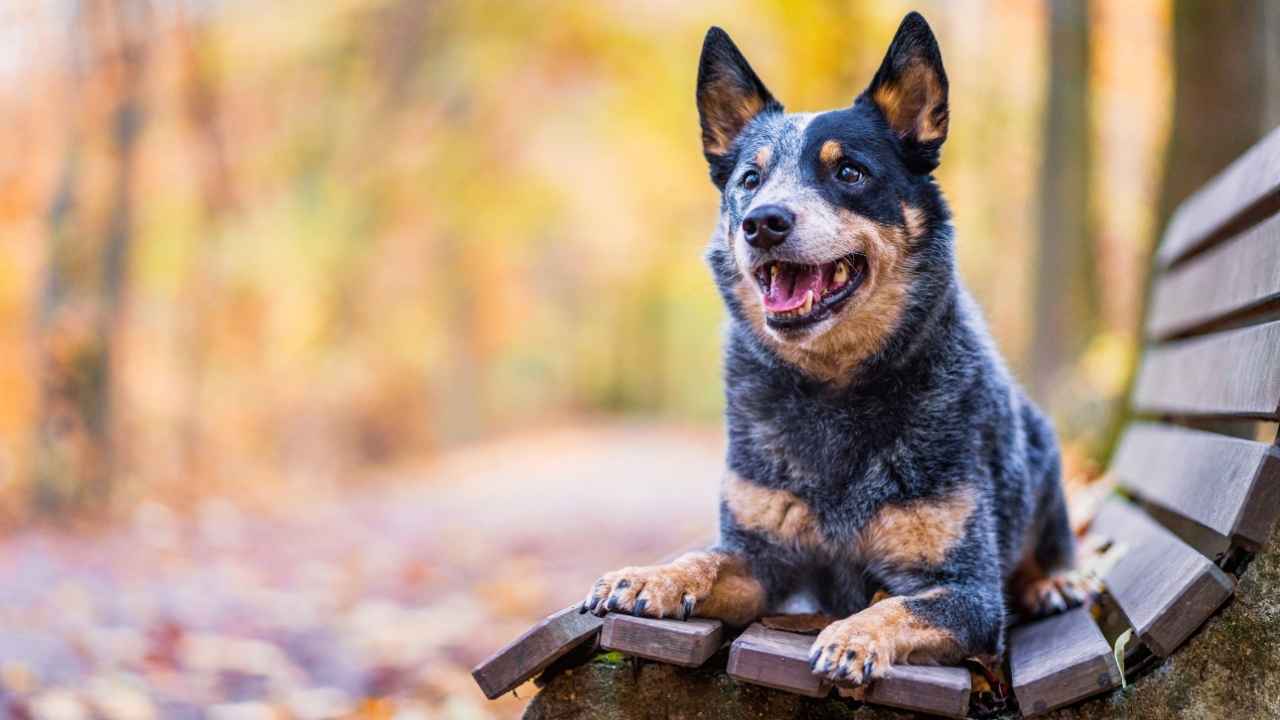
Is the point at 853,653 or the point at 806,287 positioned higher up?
the point at 806,287

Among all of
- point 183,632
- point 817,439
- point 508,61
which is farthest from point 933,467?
point 508,61

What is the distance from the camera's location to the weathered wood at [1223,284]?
3.30 metres

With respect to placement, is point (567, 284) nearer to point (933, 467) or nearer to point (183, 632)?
point (183, 632)

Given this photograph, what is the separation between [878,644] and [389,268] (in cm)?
1740

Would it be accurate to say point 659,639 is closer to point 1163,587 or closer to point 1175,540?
point 1163,587

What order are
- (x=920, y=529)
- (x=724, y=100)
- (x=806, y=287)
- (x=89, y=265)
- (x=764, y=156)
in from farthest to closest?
1. (x=89, y=265)
2. (x=724, y=100)
3. (x=764, y=156)
4. (x=806, y=287)
5. (x=920, y=529)

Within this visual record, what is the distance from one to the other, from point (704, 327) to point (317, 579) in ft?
103

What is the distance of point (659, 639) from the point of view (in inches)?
114

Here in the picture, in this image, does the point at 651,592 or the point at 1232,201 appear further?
the point at 1232,201

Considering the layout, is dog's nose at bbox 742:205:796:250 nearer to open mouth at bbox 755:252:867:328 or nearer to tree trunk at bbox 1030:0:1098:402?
open mouth at bbox 755:252:867:328

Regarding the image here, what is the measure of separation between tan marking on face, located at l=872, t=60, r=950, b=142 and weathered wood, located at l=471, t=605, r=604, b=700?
1.76 m

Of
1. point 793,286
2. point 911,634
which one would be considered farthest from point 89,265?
point 911,634

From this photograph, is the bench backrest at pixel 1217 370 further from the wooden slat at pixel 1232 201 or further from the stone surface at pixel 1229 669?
the stone surface at pixel 1229 669

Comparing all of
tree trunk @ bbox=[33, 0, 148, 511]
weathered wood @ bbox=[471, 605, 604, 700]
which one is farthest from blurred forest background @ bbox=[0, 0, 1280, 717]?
weathered wood @ bbox=[471, 605, 604, 700]
